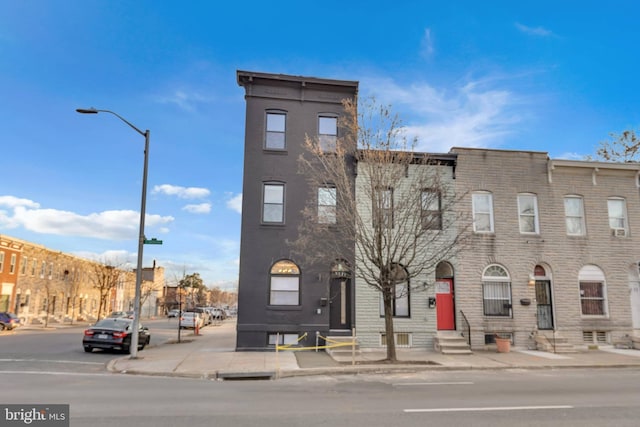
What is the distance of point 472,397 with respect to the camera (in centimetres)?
916

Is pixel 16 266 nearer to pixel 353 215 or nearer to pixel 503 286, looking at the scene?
pixel 353 215

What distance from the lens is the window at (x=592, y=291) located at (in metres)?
19.2

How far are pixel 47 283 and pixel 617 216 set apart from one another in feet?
164

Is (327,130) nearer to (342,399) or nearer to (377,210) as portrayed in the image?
(377,210)

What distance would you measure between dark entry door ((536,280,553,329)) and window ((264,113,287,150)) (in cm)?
1260

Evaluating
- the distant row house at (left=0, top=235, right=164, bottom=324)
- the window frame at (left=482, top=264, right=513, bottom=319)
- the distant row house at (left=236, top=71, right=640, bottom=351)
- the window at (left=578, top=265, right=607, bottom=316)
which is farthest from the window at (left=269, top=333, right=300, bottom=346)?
the distant row house at (left=0, top=235, right=164, bottom=324)

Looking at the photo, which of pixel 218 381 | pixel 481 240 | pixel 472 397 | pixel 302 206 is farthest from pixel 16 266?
pixel 472 397

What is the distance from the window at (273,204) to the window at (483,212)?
830cm

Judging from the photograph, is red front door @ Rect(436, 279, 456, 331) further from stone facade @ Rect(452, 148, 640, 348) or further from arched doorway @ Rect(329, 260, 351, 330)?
arched doorway @ Rect(329, 260, 351, 330)

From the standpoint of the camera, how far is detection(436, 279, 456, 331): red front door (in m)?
18.4

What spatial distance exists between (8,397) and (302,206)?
38.6ft

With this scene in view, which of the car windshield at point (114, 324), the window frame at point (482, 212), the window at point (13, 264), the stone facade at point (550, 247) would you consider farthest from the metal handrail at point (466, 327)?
the window at point (13, 264)

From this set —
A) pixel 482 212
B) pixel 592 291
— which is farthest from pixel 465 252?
pixel 592 291

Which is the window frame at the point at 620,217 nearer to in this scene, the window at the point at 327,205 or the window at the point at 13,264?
the window at the point at 327,205
